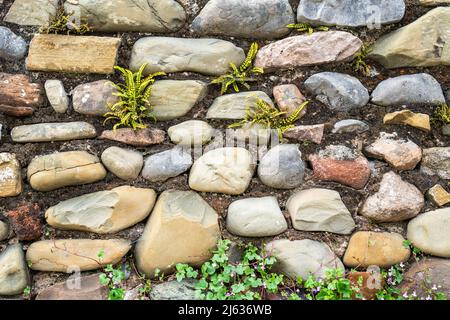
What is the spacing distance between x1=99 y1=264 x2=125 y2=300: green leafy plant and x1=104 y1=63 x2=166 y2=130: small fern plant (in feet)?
2.70

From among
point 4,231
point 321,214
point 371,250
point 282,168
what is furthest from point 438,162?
point 4,231

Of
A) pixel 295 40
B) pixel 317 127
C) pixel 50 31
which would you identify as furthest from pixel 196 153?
Answer: pixel 50 31

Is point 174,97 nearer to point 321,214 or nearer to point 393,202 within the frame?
point 321,214

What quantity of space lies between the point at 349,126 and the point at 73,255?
179 cm

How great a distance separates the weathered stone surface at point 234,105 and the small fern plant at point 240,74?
2.0 inches

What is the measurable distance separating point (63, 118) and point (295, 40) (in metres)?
1.48

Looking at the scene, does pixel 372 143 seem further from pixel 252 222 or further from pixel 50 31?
pixel 50 31

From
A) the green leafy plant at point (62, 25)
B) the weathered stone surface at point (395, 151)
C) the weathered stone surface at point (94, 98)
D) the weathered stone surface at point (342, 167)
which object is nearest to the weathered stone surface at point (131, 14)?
the green leafy plant at point (62, 25)

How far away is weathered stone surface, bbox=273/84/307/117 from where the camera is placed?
105 inches

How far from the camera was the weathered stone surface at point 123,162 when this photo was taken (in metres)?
2.59

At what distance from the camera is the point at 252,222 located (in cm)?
254

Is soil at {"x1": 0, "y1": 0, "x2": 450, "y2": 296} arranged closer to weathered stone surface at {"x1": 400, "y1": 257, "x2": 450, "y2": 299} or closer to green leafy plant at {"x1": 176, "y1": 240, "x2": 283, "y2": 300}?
green leafy plant at {"x1": 176, "y1": 240, "x2": 283, "y2": 300}

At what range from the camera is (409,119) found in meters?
2.66

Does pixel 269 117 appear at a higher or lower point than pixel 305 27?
lower
